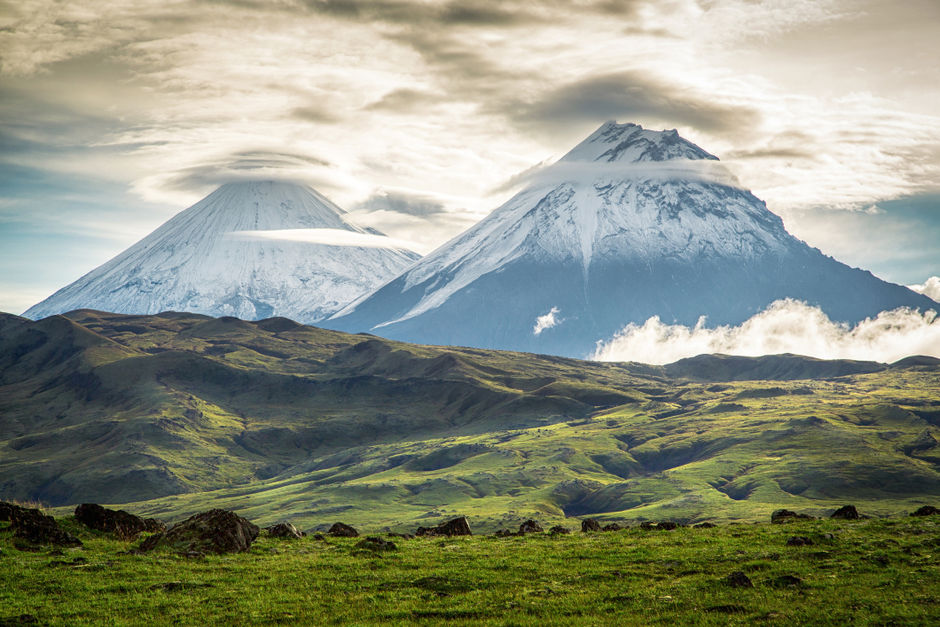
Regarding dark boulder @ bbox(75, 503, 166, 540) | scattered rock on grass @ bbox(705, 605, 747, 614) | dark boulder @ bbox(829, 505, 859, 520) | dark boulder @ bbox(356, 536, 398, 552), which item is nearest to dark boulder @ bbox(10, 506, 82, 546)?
dark boulder @ bbox(75, 503, 166, 540)

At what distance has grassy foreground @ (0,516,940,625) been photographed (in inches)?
1276

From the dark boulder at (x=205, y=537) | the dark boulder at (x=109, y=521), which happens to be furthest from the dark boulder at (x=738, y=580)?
the dark boulder at (x=109, y=521)

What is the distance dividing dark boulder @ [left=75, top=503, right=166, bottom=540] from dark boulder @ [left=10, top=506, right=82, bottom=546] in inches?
114

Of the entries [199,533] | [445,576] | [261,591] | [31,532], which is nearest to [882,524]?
[445,576]

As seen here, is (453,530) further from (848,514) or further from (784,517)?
(848,514)

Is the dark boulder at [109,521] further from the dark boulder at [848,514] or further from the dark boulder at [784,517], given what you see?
the dark boulder at [848,514]

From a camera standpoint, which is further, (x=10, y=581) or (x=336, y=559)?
(x=336, y=559)

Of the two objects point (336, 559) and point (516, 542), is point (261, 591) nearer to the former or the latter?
point (336, 559)

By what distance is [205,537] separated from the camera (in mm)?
45469

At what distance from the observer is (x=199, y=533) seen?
45.7m

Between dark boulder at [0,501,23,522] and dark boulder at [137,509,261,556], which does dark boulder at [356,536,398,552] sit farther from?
dark boulder at [0,501,23,522]

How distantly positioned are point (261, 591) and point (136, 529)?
18.8 metres

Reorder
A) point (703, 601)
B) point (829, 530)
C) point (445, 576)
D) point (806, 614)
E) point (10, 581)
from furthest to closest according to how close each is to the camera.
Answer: point (829, 530) < point (445, 576) < point (10, 581) < point (703, 601) < point (806, 614)

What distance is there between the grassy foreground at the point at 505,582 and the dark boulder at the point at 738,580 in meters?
0.40
